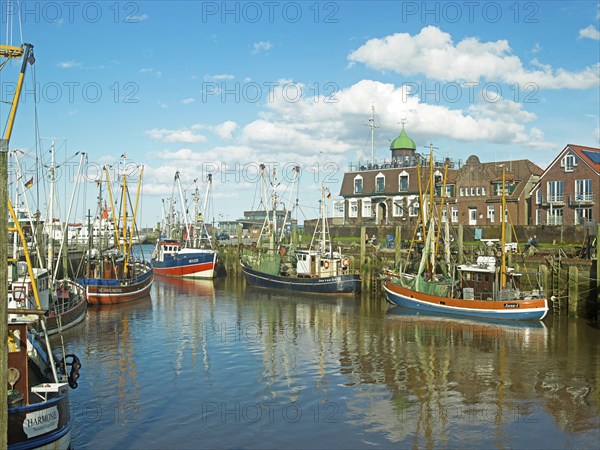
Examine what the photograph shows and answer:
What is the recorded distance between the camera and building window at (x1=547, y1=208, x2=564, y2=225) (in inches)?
2835

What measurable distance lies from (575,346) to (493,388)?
1072cm

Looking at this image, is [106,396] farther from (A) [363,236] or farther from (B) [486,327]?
(A) [363,236]

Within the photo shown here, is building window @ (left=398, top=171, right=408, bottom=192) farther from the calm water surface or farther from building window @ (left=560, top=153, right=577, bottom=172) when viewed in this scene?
the calm water surface

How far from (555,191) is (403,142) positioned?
135ft

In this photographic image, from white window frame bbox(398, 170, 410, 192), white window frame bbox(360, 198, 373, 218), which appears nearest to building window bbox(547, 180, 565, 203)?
white window frame bbox(398, 170, 410, 192)

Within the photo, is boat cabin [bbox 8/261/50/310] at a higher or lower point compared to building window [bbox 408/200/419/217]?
lower

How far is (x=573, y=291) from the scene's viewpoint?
A: 43.1 metres

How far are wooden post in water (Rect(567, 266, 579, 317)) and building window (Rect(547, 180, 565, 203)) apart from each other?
31.1m

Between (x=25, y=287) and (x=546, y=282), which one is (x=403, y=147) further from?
(x=25, y=287)

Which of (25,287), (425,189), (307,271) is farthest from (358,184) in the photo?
(25,287)

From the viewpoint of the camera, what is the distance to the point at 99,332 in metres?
39.9

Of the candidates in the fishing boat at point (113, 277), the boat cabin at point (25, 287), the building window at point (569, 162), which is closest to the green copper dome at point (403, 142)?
the building window at point (569, 162)

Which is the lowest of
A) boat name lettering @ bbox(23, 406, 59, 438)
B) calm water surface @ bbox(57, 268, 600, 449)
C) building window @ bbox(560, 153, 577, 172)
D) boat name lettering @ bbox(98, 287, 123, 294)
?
calm water surface @ bbox(57, 268, 600, 449)

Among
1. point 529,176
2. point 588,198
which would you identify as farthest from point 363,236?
point 529,176
